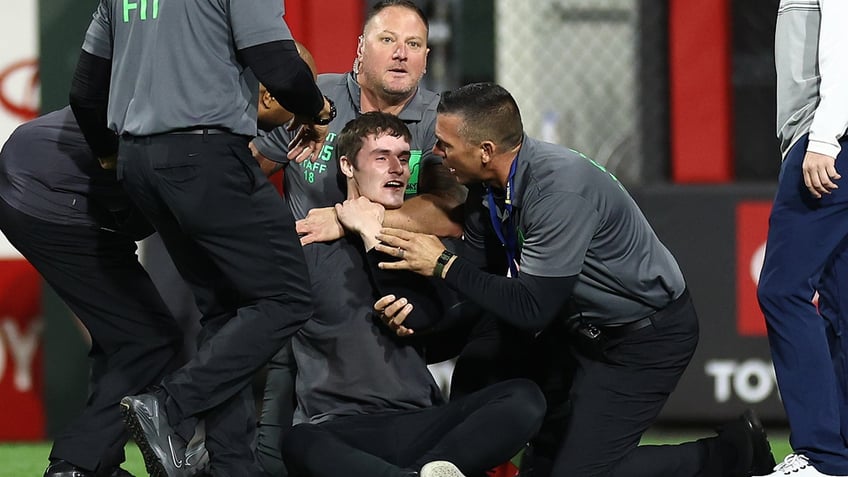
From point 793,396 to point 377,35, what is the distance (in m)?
1.86

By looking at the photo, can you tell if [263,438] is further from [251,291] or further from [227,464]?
[251,291]

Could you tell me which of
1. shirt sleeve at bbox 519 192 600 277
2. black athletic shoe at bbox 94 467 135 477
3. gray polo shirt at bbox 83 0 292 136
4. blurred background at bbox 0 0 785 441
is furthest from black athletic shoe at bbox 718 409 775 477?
black athletic shoe at bbox 94 467 135 477

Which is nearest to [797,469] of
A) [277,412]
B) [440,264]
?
[440,264]

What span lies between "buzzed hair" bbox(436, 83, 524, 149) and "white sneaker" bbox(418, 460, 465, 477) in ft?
3.12

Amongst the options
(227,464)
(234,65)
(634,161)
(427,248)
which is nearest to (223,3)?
(234,65)

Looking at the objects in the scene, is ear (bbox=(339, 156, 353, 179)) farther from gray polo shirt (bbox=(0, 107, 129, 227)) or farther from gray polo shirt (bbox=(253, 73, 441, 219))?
gray polo shirt (bbox=(0, 107, 129, 227))

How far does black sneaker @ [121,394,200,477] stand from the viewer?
362 cm

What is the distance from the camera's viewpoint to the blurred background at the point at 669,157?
234 inches

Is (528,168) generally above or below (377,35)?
below

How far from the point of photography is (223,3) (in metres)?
3.79

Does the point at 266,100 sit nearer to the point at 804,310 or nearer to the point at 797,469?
the point at 804,310

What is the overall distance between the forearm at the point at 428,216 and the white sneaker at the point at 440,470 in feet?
2.66

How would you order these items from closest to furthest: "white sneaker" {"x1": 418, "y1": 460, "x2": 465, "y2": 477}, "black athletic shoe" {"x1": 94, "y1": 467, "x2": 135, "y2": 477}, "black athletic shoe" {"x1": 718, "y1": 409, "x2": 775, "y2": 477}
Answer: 1. "white sneaker" {"x1": 418, "y1": 460, "x2": 465, "y2": 477}
2. "black athletic shoe" {"x1": 718, "y1": 409, "x2": 775, "y2": 477}
3. "black athletic shoe" {"x1": 94, "y1": 467, "x2": 135, "y2": 477}

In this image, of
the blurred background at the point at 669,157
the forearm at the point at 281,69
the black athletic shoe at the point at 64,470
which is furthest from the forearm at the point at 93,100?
the blurred background at the point at 669,157
